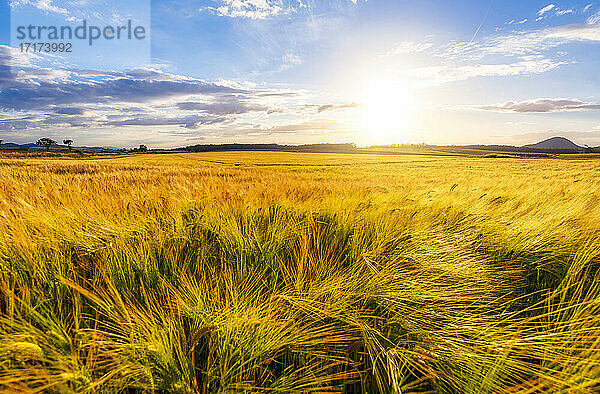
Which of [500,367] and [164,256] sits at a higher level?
[164,256]

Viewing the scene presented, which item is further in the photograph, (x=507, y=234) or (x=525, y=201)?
(x=525, y=201)

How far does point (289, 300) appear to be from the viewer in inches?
38.2

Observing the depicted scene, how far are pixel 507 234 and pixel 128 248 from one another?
92.4 inches

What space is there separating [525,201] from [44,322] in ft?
12.1

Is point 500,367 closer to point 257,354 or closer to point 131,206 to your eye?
point 257,354

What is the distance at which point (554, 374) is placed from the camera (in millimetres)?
888

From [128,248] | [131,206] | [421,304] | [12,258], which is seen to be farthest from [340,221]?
[12,258]

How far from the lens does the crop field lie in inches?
32.0

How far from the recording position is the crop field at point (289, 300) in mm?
812

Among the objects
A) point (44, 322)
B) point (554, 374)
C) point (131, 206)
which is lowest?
point (554, 374)

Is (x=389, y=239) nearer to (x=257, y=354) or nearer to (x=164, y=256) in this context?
(x=257, y=354)

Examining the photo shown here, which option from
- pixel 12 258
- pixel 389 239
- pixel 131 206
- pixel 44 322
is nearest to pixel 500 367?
pixel 389 239

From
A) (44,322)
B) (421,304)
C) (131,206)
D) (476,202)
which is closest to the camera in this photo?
(44,322)

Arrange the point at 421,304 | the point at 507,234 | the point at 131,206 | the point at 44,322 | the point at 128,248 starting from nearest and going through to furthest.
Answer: the point at 44,322 → the point at 421,304 → the point at 128,248 → the point at 507,234 → the point at 131,206
